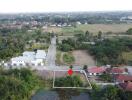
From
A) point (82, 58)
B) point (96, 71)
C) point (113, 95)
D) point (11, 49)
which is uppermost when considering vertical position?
point (113, 95)

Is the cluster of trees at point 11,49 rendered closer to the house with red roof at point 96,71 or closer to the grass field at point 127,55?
the house with red roof at point 96,71

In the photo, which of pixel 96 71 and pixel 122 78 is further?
pixel 96 71

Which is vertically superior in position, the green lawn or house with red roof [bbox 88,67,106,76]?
house with red roof [bbox 88,67,106,76]

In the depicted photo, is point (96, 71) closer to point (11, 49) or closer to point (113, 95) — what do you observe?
point (113, 95)

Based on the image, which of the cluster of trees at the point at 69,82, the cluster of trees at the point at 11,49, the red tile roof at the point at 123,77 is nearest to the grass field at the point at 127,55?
the red tile roof at the point at 123,77

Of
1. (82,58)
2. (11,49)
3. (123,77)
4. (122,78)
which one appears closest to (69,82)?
(122,78)

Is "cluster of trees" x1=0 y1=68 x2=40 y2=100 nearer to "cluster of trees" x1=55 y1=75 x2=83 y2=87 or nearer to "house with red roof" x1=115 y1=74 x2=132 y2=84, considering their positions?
"cluster of trees" x1=55 y1=75 x2=83 y2=87

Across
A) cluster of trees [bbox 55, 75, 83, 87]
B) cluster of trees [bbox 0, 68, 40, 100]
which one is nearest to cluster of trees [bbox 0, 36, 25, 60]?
cluster of trees [bbox 0, 68, 40, 100]

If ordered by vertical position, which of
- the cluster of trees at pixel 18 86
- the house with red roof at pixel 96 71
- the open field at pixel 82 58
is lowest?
the open field at pixel 82 58

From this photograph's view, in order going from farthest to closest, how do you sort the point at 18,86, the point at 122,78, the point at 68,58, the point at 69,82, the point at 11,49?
the point at 11,49
the point at 68,58
the point at 122,78
the point at 69,82
the point at 18,86
